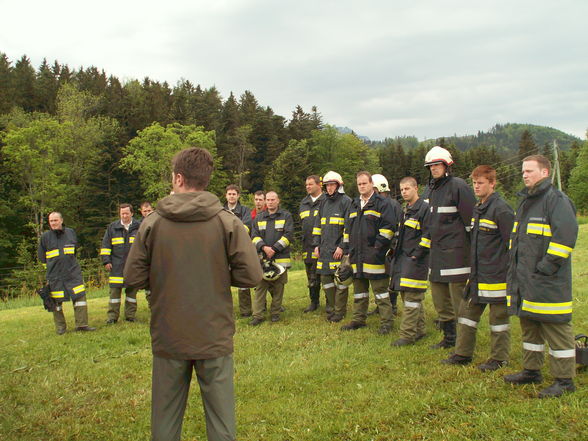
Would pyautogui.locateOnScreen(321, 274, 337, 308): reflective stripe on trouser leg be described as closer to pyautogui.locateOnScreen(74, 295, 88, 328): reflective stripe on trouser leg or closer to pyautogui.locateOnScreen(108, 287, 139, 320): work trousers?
pyautogui.locateOnScreen(108, 287, 139, 320): work trousers

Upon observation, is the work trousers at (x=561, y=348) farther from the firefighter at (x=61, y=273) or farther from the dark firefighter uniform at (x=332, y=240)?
the firefighter at (x=61, y=273)

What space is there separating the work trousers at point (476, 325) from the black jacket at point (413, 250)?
3.40 ft

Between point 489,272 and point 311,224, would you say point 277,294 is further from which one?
point 489,272

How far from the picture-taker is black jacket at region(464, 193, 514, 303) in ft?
17.3

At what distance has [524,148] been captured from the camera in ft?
296

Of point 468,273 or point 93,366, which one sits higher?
point 468,273

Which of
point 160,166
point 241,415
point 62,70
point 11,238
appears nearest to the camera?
point 241,415

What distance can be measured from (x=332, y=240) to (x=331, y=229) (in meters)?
0.20

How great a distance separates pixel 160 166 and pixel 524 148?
70.4 m

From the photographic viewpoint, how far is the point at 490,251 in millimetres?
5355

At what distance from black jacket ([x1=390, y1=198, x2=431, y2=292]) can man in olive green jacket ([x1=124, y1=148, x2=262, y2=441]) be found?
12.8 ft

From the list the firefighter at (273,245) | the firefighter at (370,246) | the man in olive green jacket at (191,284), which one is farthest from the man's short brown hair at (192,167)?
the firefighter at (273,245)

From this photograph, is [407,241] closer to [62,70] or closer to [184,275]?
[184,275]

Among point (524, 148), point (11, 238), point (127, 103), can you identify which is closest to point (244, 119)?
point (127, 103)
